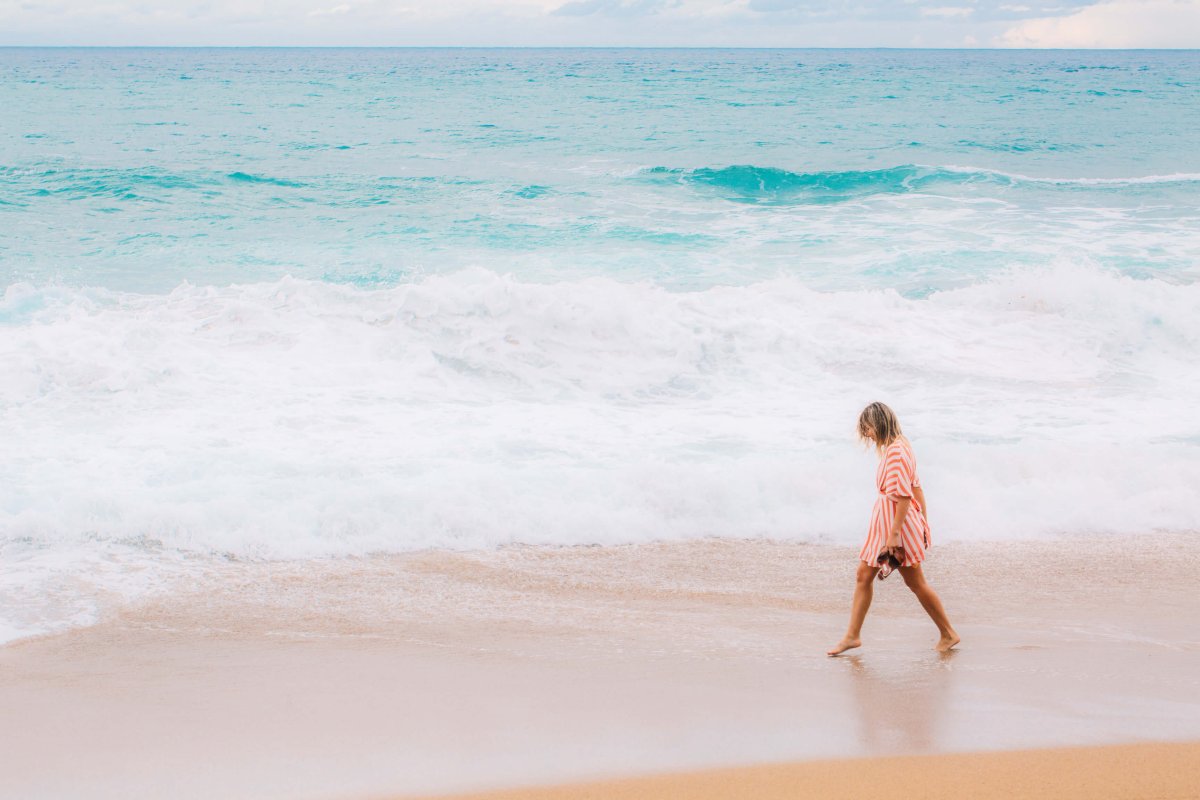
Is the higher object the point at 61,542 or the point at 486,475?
the point at 486,475

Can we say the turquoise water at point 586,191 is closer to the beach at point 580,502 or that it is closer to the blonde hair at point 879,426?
the beach at point 580,502

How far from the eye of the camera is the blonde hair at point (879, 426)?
4660 millimetres

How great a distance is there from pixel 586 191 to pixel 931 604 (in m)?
18.2

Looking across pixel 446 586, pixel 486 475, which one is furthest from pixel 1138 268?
pixel 446 586

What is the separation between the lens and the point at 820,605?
5332 millimetres

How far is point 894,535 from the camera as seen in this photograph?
14.9 feet

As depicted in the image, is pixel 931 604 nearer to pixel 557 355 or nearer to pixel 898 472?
pixel 898 472

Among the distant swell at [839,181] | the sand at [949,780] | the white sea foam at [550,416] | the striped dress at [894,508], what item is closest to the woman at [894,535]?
the striped dress at [894,508]

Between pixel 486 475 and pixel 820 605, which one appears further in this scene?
pixel 486 475

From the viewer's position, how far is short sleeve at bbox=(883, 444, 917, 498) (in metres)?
4.53

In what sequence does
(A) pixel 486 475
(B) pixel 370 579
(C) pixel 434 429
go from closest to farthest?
(B) pixel 370 579 → (A) pixel 486 475 → (C) pixel 434 429

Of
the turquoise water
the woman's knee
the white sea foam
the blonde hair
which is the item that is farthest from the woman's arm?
the turquoise water

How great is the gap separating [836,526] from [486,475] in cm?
254

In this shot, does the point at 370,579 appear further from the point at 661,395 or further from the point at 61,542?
the point at 661,395
